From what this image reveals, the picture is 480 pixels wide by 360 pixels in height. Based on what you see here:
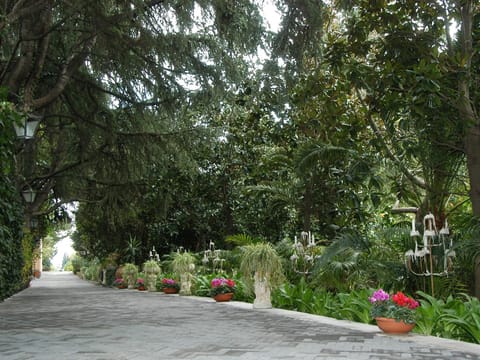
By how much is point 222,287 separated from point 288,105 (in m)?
4.95

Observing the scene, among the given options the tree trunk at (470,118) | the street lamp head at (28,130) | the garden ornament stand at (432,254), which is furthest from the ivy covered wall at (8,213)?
the tree trunk at (470,118)

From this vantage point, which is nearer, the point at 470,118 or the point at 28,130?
the point at 470,118

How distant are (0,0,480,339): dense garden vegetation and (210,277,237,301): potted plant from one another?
117 centimetres

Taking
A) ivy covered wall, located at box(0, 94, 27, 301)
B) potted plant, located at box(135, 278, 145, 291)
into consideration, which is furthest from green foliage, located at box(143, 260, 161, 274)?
ivy covered wall, located at box(0, 94, 27, 301)

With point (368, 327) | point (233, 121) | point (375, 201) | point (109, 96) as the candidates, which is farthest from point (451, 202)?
point (109, 96)

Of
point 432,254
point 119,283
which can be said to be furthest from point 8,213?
point 119,283

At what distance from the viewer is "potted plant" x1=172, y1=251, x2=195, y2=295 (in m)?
15.5

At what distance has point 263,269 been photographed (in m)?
10.3

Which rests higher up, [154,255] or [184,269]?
[154,255]

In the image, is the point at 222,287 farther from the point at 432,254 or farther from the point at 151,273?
the point at 151,273

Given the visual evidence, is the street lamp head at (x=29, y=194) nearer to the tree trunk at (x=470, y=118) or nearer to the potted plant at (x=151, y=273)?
the potted plant at (x=151, y=273)

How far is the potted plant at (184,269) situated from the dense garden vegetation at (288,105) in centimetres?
150

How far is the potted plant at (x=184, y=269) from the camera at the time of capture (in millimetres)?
15492

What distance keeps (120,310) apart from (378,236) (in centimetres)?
555
